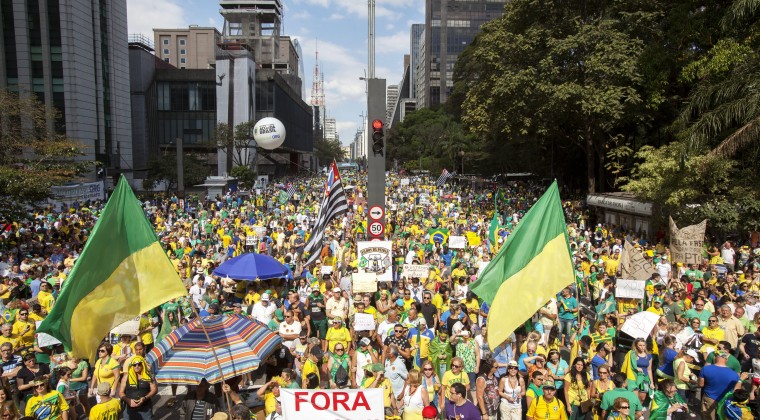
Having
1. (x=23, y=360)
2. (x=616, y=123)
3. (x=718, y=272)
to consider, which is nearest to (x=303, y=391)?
(x=23, y=360)

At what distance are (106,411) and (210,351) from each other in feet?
3.99

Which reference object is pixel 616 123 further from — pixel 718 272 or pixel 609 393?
pixel 609 393

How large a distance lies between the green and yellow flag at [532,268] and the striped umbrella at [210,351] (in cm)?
287

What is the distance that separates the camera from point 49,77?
1838 inches

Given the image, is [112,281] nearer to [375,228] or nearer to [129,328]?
[129,328]

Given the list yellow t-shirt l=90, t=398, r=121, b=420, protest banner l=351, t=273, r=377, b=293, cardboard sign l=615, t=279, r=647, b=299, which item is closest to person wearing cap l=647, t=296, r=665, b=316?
cardboard sign l=615, t=279, r=647, b=299

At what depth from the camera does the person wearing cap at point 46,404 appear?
6.21 meters

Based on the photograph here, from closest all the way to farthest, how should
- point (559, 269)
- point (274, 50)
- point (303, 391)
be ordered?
point (303, 391)
point (559, 269)
point (274, 50)

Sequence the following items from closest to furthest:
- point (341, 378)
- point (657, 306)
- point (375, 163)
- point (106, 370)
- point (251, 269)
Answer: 1. point (106, 370)
2. point (341, 378)
3. point (657, 306)
4. point (251, 269)
5. point (375, 163)

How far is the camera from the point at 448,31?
127 meters

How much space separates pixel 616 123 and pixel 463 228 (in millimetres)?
10538

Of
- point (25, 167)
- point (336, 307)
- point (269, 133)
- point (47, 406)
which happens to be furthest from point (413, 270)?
point (269, 133)

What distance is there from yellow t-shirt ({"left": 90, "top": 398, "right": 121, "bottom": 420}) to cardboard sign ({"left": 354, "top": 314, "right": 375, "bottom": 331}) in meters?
3.68

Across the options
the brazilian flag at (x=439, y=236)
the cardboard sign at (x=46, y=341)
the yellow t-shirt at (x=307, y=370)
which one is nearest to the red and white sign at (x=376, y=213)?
the brazilian flag at (x=439, y=236)
